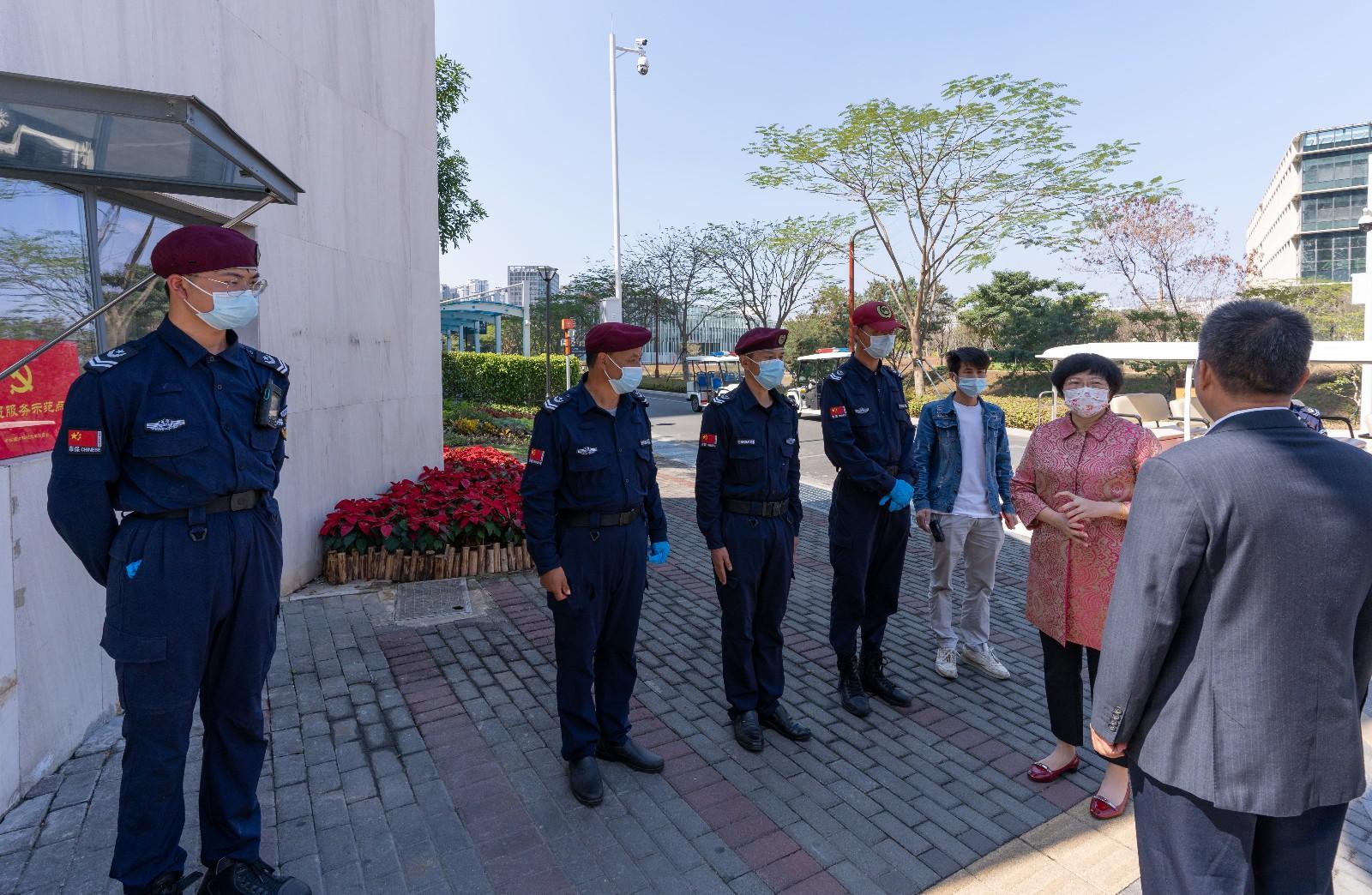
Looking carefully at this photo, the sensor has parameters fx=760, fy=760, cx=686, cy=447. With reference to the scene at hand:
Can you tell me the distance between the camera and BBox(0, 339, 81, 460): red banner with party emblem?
3002 millimetres

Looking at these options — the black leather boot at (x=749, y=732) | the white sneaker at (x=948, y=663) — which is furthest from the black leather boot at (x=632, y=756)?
the white sneaker at (x=948, y=663)

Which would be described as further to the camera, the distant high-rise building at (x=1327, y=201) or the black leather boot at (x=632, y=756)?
the distant high-rise building at (x=1327, y=201)

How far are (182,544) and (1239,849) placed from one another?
282 centimetres

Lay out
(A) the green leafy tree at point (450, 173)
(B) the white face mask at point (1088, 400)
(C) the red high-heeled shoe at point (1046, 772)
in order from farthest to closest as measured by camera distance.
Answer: (A) the green leafy tree at point (450, 173) < (C) the red high-heeled shoe at point (1046, 772) < (B) the white face mask at point (1088, 400)

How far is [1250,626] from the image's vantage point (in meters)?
1.60

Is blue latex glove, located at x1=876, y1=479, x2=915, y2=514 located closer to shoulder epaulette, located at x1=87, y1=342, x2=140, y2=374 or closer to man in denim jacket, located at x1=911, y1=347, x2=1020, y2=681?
man in denim jacket, located at x1=911, y1=347, x2=1020, y2=681

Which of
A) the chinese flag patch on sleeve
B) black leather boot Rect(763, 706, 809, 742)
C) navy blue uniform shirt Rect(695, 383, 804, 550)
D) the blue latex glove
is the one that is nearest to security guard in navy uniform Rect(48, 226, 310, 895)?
the chinese flag patch on sleeve

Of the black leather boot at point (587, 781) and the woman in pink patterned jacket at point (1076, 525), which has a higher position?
the woman in pink patterned jacket at point (1076, 525)

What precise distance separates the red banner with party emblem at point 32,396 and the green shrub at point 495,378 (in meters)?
20.2

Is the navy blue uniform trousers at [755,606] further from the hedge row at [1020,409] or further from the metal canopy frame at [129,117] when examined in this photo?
the hedge row at [1020,409]

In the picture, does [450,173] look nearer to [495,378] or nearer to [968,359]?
[495,378]

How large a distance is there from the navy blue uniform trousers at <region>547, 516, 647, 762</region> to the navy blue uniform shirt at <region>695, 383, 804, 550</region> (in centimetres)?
42

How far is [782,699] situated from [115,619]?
2.96m

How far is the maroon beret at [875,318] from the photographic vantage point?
3953 millimetres
